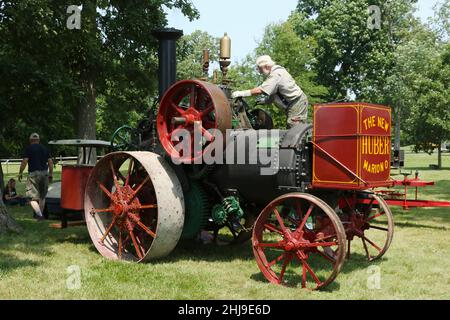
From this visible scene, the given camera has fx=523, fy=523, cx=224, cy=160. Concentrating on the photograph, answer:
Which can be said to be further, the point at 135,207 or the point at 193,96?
the point at 135,207

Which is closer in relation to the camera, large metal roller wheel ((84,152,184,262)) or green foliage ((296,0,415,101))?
large metal roller wheel ((84,152,184,262))

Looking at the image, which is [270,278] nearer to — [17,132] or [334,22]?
[17,132]

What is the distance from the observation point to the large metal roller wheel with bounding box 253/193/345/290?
15.5ft

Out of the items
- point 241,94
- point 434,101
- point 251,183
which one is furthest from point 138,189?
point 434,101

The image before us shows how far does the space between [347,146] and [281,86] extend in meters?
1.26

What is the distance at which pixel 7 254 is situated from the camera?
6.45 m

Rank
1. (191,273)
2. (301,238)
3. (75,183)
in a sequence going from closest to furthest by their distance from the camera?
(301,238) → (191,273) → (75,183)

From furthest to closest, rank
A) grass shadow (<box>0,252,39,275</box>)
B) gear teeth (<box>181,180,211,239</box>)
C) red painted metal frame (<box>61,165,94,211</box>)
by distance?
1. red painted metal frame (<box>61,165,94,211</box>)
2. gear teeth (<box>181,180,211,239</box>)
3. grass shadow (<box>0,252,39,275</box>)

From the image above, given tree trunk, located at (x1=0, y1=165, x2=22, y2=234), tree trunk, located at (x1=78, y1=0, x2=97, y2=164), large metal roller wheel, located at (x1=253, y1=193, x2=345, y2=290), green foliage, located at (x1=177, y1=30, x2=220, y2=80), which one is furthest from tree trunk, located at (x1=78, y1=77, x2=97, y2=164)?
green foliage, located at (x1=177, y1=30, x2=220, y2=80)

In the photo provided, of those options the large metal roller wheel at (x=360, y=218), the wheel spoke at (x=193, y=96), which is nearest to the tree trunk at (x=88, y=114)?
the wheel spoke at (x=193, y=96)

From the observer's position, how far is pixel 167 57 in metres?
7.10

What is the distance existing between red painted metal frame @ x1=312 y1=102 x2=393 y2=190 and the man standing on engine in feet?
2.58

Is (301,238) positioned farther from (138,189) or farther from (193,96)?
(138,189)

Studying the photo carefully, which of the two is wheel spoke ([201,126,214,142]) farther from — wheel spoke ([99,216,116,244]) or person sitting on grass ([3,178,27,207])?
person sitting on grass ([3,178,27,207])
